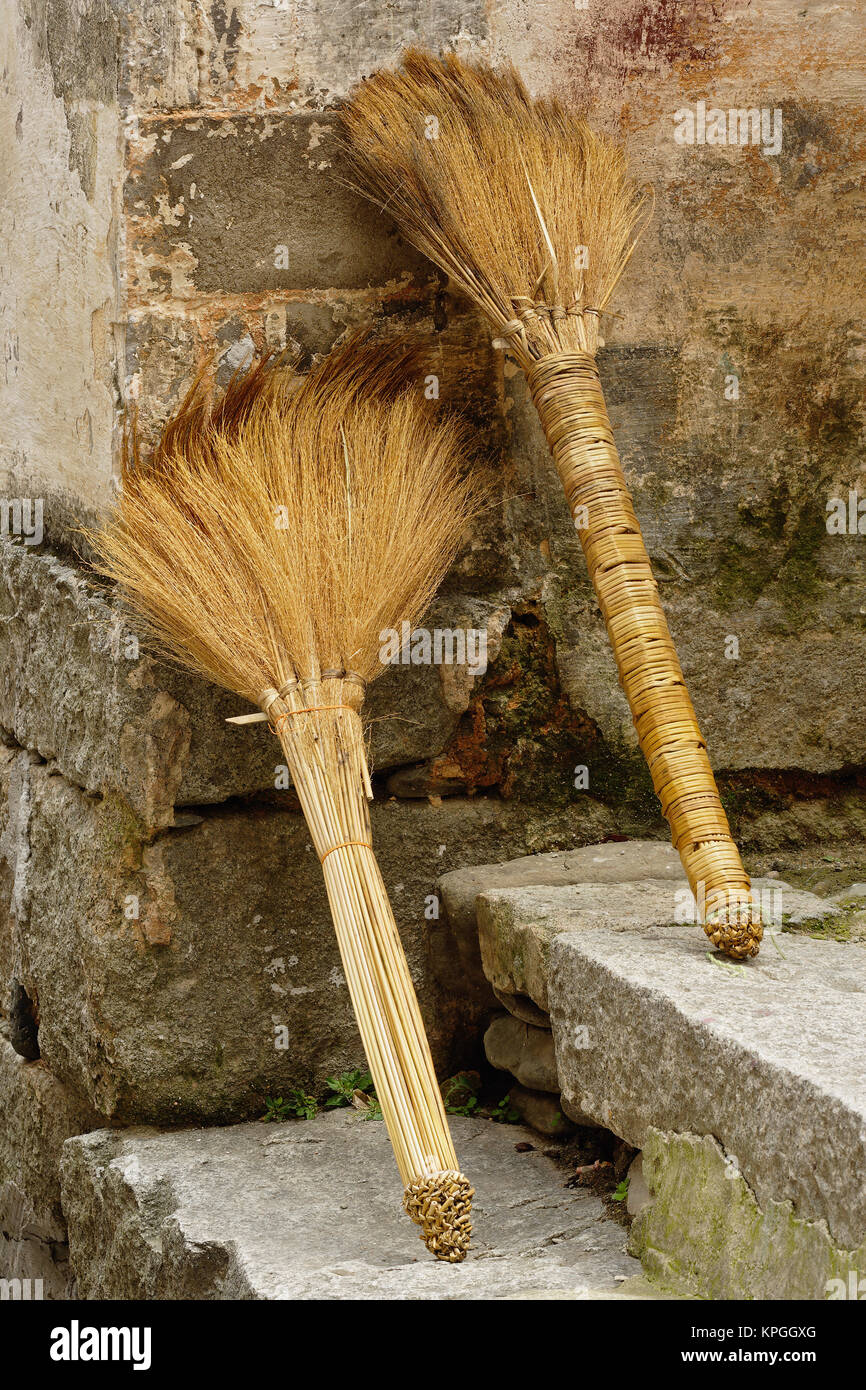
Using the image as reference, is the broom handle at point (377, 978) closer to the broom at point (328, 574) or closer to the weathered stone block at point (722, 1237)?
the broom at point (328, 574)

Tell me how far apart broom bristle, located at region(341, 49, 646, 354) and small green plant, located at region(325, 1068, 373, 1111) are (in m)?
1.42

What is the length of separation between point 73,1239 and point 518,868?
1.12m

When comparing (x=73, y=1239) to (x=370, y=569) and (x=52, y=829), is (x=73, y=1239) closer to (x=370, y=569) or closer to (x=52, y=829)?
(x=52, y=829)

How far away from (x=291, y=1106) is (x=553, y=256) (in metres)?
1.63

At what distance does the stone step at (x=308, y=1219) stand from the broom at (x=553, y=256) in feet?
1.92

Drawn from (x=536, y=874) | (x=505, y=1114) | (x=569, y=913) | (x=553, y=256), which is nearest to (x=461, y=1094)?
(x=505, y=1114)

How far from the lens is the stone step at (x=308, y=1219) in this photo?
7.19 ft

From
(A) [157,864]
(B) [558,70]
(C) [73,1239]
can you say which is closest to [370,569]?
(A) [157,864]

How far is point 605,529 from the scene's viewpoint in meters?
2.58

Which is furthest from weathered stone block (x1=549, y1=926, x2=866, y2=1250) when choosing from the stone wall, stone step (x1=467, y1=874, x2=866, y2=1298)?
the stone wall

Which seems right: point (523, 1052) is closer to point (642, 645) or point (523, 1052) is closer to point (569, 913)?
point (569, 913)

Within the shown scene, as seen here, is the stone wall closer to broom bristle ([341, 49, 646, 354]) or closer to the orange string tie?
broom bristle ([341, 49, 646, 354])

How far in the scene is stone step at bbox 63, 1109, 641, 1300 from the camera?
86.3 inches

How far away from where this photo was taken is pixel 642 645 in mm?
2508
